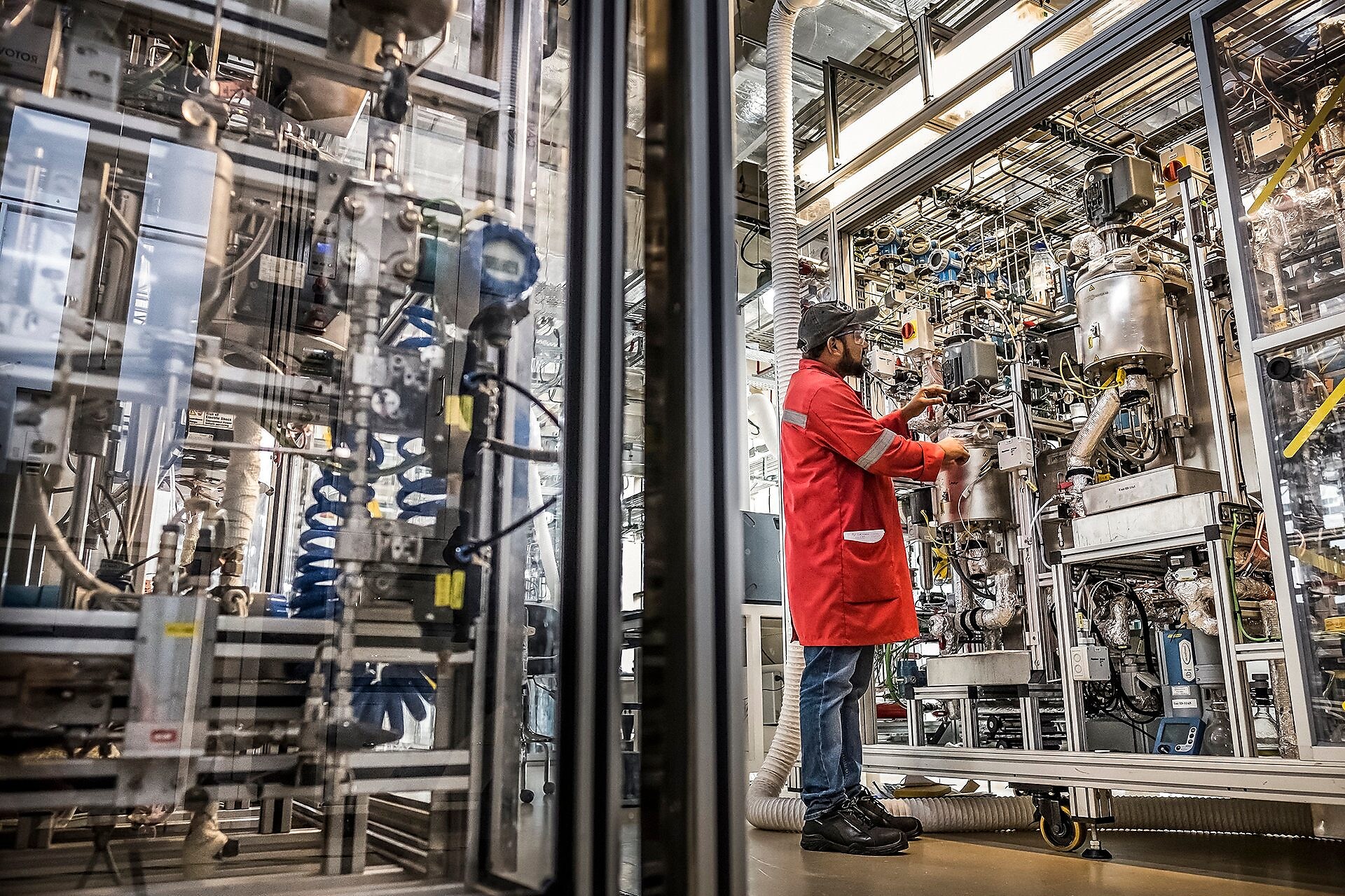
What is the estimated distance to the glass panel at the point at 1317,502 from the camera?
7.87 ft

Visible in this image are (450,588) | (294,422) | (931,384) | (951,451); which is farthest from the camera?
(931,384)

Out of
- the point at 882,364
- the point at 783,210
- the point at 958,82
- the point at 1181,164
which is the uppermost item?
the point at 958,82

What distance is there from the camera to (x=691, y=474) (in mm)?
1087

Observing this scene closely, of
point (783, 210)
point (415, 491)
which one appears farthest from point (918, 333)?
point (415, 491)

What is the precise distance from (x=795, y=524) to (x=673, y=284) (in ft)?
6.06

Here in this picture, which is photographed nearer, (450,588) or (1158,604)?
(450,588)

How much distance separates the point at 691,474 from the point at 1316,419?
2.19 meters

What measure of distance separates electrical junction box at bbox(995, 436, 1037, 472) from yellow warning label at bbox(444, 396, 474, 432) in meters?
3.09

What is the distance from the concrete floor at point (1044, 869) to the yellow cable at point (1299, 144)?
1772 mm

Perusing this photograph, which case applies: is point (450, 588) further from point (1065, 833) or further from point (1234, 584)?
point (1234, 584)

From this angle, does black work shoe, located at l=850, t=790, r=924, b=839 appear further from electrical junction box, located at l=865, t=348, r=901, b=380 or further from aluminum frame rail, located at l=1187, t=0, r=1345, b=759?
electrical junction box, located at l=865, t=348, r=901, b=380

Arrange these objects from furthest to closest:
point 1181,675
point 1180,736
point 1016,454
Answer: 1. point 1181,675
2. point 1016,454
3. point 1180,736

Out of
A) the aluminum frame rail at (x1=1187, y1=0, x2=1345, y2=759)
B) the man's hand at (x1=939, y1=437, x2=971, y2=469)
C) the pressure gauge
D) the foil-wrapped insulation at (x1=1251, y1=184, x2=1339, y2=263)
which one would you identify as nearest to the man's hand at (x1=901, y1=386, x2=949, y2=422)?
the man's hand at (x1=939, y1=437, x2=971, y2=469)

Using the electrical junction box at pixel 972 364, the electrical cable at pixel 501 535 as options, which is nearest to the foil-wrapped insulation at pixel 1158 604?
the electrical junction box at pixel 972 364
